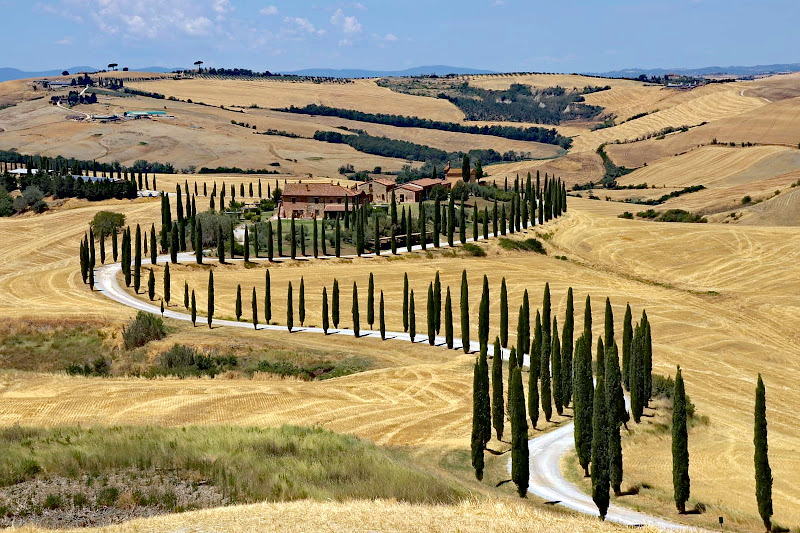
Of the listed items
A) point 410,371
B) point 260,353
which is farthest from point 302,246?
point 410,371

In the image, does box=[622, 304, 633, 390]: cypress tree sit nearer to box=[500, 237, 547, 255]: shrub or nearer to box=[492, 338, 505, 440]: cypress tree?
box=[492, 338, 505, 440]: cypress tree

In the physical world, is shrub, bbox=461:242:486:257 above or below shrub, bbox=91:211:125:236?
below

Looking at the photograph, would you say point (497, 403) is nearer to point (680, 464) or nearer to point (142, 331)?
point (680, 464)

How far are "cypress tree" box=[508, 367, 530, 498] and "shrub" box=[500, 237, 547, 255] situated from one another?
72.3m

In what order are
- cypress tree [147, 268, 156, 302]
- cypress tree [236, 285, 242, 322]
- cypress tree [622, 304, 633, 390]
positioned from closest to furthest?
cypress tree [622, 304, 633, 390] → cypress tree [236, 285, 242, 322] → cypress tree [147, 268, 156, 302]

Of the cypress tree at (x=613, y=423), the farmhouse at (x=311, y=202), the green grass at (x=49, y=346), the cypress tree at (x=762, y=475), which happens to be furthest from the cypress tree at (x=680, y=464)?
the farmhouse at (x=311, y=202)

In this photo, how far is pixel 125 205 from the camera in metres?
146

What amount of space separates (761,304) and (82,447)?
73663 mm

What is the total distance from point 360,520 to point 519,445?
14156 millimetres

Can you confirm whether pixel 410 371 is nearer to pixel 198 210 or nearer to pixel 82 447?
pixel 82 447

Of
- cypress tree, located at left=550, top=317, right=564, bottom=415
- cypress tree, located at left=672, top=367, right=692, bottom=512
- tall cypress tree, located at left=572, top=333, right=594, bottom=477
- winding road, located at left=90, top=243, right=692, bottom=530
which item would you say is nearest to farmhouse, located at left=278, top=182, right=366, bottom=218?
winding road, located at left=90, top=243, right=692, bottom=530

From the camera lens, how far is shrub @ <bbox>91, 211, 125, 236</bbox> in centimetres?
12225

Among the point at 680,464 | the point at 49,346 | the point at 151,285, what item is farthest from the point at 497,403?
the point at 151,285

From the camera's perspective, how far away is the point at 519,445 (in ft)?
136
